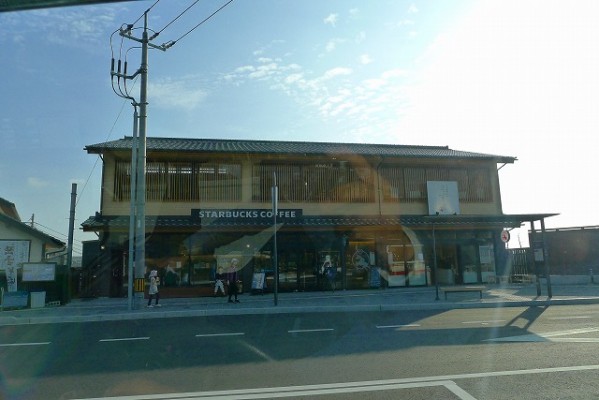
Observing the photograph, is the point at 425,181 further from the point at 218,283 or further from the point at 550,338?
the point at 550,338

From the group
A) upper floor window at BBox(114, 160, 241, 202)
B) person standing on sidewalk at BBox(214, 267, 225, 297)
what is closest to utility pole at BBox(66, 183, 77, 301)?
upper floor window at BBox(114, 160, 241, 202)

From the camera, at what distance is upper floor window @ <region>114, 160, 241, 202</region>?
70.4ft

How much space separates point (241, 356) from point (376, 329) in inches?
166

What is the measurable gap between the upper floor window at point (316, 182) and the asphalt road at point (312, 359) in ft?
34.3

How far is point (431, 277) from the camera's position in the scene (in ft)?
77.8

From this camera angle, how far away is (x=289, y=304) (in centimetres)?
1684

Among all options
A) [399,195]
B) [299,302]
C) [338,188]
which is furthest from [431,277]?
[299,302]

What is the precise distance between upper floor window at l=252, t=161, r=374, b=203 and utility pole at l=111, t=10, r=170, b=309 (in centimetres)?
665

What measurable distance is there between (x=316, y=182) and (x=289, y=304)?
8.07m

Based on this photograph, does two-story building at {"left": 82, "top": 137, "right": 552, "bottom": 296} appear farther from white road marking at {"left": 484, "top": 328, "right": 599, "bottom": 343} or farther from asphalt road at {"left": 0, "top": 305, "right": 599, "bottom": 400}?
white road marking at {"left": 484, "top": 328, "right": 599, "bottom": 343}

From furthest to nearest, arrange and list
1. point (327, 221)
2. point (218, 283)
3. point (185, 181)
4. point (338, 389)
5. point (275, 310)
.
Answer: point (185, 181) → point (327, 221) → point (218, 283) → point (275, 310) → point (338, 389)

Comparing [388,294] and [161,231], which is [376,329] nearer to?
[388,294]

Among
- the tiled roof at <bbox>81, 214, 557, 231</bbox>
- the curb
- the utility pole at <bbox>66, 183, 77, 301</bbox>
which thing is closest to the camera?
the curb

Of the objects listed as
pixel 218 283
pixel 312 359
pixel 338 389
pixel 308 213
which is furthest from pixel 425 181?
pixel 338 389
